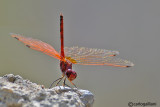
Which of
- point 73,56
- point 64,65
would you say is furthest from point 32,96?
point 73,56

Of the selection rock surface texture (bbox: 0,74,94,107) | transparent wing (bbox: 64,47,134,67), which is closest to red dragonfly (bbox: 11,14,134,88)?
transparent wing (bbox: 64,47,134,67)

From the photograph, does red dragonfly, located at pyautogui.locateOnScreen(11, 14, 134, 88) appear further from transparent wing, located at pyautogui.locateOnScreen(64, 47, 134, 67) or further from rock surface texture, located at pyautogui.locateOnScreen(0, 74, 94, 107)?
rock surface texture, located at pyautogui.locateOnScreen(0, 74, 94, 107)

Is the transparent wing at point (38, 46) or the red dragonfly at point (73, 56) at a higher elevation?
the transparent wing at point (38, 46)

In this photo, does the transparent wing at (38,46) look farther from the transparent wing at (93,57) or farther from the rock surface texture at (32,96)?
the rock surface texture at (32,96)

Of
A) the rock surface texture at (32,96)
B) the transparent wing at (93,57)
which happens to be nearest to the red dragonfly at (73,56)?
the transparent wing at (93,57)

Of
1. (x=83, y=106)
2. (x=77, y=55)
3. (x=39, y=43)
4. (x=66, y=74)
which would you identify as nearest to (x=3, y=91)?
(x=83, y=106)

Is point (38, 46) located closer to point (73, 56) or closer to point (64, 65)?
point (64, 65)
